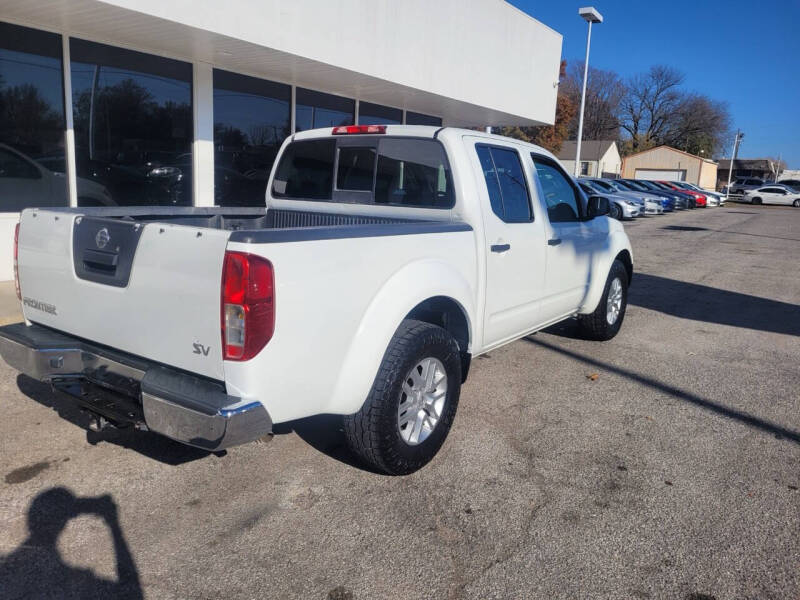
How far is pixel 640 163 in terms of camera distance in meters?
71.9

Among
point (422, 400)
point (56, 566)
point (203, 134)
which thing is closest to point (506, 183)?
point (422, 400)

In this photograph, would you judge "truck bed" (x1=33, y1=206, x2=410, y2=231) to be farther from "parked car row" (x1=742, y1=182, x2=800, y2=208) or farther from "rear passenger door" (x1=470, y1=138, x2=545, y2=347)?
"parked car row" (x1=742, y1=182, x2=800, y2=208)

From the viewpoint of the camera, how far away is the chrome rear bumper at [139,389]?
2.62 meters

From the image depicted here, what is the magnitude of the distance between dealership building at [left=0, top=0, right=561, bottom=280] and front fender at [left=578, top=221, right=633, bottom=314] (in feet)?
17.1

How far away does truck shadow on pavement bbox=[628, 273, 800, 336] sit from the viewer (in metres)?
8.01

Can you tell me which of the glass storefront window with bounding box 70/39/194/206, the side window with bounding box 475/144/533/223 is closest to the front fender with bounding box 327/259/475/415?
the side window with bounding box 475/144/533/223

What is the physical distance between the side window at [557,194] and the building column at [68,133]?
6.31 metres

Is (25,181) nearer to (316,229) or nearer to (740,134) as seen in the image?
(316,229)

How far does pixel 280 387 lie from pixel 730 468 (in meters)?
2.82

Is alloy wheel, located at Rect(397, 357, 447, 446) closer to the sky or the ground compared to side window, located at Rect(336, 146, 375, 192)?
closer to the ground

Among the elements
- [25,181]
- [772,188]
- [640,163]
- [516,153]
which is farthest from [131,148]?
[640,163]

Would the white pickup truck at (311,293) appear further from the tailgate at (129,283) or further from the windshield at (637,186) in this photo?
the windshield at (637,186)

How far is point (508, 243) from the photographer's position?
A: 14.3 feet

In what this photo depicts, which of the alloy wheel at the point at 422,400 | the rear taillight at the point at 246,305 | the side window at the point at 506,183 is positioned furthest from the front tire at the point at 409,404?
the side window at the point at 506,183
